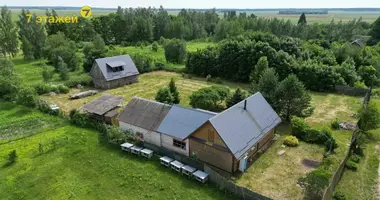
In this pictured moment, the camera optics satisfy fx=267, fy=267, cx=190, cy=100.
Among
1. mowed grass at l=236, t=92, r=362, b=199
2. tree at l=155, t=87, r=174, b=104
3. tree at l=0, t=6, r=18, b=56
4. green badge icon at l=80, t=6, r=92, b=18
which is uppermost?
green badge icon at l=80, t=6, r=92, b=18

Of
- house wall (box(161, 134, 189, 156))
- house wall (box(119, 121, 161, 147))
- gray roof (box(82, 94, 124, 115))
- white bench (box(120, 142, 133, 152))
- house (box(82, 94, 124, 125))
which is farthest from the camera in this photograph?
gray roof (box(82, 94, 124, 115))

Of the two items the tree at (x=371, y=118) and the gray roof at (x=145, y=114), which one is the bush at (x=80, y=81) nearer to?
the gray roof at (x=145, y=114)

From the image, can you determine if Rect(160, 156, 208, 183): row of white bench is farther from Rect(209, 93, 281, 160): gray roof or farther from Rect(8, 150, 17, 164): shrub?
Rect(8, 150, 17, 164): shrub

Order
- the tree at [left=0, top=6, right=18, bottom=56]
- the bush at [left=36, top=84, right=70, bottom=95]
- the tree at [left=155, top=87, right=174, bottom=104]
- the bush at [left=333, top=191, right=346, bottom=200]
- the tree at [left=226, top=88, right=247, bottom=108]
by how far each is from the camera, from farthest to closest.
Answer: the tree at [left=0, top=6, right=18, bottom=56] → the bush at [left=36, top=84, right=70, bottom=95] → the tree at [left=155, top=87, right=174, bottom=104] → the tree at [left=226, top=88, right=247, bottom=108] → the bush at [left=333, top=191, right=346, bottom=200]

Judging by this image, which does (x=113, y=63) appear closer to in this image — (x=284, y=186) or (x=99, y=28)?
(x=284, y=186)

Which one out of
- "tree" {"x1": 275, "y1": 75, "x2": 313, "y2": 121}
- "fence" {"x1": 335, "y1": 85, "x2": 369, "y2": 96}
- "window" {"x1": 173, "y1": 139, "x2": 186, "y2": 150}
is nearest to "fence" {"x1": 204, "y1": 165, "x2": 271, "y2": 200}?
"window" {"x1": 173, "y1": 139, "x2": 186, "y2": 150}

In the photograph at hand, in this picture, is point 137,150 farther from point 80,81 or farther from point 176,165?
point 80,81
